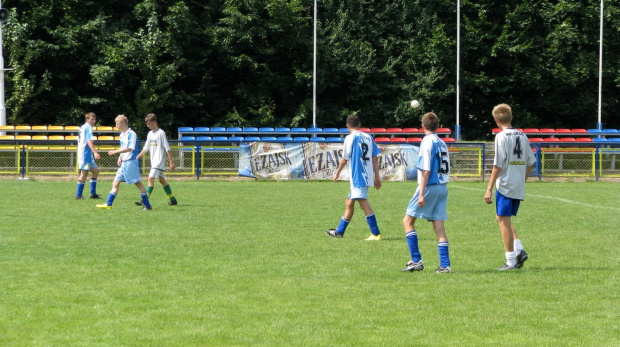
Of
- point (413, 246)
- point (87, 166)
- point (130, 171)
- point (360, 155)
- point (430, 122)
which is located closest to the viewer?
point (430, 122)

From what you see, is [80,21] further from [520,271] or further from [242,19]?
[520,271]

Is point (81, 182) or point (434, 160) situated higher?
point (434, 160)

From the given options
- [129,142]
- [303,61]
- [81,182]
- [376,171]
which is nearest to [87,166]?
[81,182]

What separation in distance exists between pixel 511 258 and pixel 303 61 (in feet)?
118

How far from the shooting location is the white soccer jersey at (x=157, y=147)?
1680 cm

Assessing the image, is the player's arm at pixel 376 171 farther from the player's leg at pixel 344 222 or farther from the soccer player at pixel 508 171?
the soccer player at pixel 508 171

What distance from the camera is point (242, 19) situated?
140 feet

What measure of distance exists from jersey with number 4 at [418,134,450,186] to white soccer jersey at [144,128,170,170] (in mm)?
8662

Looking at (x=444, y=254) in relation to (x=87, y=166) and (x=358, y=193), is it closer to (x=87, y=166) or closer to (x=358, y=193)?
(x=358, y=193)

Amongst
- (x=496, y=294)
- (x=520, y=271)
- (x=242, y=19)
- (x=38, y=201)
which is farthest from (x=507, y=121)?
(x=242, y=19)

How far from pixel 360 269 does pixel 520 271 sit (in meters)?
1.73

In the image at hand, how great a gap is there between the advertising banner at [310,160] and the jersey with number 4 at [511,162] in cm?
2018

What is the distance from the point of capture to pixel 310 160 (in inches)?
1174

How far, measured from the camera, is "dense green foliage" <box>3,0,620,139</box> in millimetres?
41312
